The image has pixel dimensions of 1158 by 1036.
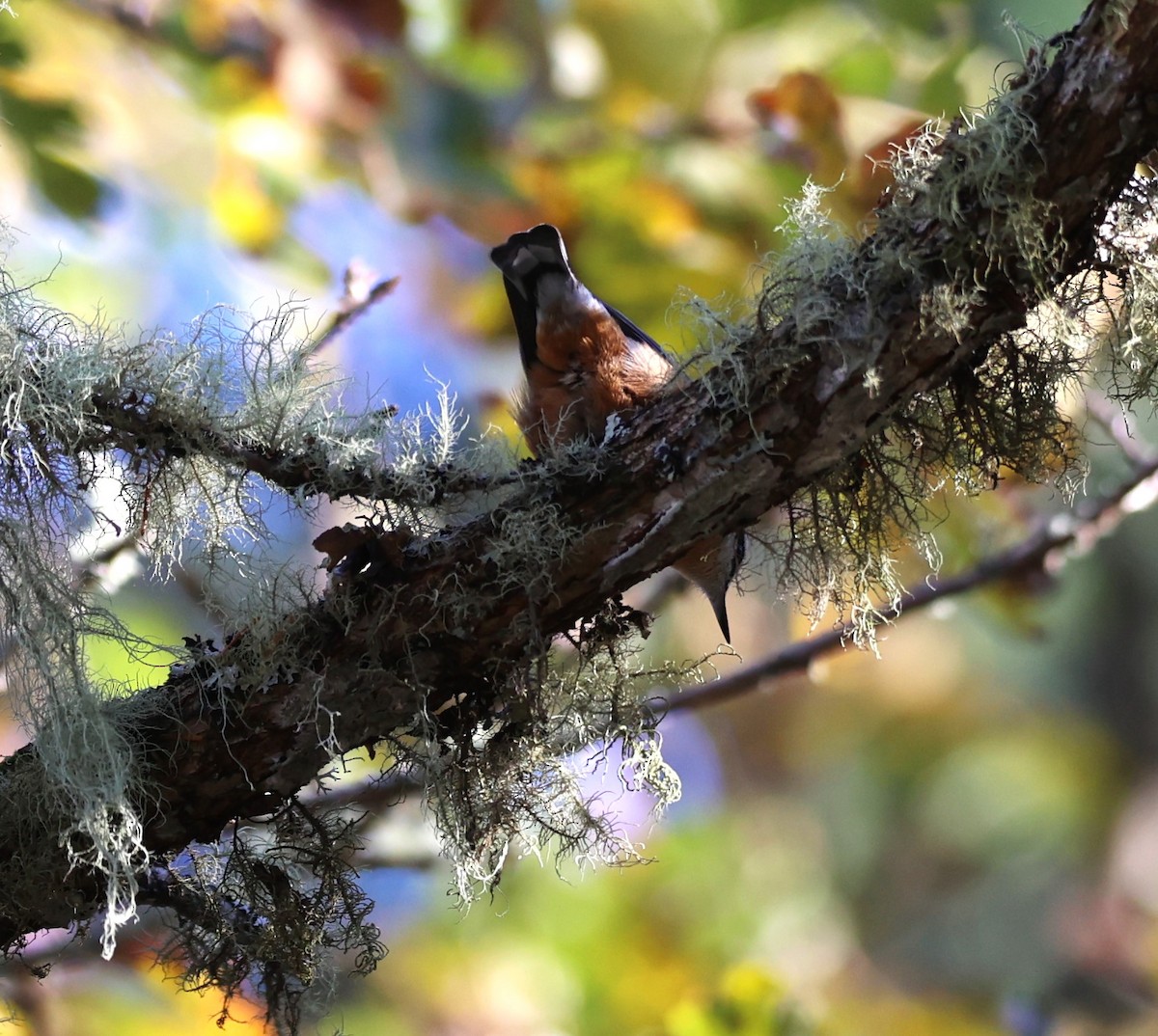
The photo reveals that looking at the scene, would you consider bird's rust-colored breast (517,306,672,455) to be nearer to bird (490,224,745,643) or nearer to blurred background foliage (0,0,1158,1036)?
bird (490,224,745,643)

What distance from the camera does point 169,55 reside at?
13.2ft

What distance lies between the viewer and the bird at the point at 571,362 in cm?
155

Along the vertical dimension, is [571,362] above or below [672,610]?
A: below

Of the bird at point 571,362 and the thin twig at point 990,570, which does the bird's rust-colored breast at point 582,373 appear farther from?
the thin twig at point 990,570

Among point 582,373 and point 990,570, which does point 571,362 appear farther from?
point 990,570

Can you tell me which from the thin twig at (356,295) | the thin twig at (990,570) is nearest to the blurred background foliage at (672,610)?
the thin twig at (990,570)

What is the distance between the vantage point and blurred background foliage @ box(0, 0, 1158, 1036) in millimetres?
3520

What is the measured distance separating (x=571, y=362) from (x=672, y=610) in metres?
1.99

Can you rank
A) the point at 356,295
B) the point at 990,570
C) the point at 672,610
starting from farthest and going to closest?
the point at 672,610 → the point at 990,570 → the point at 356,295

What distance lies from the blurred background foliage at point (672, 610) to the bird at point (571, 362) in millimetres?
1622

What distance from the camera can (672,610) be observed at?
3.54m

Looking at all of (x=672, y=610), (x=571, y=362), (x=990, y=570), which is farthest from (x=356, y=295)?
(x=672, y=610)

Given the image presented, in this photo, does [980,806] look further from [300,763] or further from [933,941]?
[300,763]

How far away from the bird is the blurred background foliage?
1622mm
